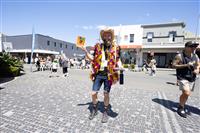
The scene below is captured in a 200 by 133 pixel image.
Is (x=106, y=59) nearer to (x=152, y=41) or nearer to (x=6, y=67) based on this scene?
(x=6, y=67)

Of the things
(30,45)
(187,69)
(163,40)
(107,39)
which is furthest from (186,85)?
(30,45)

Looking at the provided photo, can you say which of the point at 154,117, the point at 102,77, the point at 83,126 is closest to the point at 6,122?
the point at 83,126

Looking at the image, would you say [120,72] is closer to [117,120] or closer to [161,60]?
[117,120]

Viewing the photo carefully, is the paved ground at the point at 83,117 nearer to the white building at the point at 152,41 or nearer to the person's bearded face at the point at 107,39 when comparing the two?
the person's bearded face at the point at 107,39

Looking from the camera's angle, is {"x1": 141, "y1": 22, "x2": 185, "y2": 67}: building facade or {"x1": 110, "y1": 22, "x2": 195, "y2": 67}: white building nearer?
{"x1": 141, "y1": 22, "x2": 185, "y2": 67}: building facade

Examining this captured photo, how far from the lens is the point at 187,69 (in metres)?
4.35

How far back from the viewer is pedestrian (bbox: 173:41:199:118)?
4.27m

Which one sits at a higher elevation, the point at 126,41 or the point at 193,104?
the point at 126,41

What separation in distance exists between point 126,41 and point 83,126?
27318 millimetres

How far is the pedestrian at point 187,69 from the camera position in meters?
4.27

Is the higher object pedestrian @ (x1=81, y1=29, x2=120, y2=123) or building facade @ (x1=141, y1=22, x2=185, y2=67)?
building facade @ (x1=141, y1=22, x2=185, y2=67)

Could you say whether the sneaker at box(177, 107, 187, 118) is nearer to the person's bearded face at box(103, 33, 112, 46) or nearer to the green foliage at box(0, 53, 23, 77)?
the person's bearded face at box(103, 33, 112, 46)

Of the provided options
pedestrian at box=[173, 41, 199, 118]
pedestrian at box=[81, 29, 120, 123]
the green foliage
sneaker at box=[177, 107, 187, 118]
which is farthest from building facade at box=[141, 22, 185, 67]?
pedestrian at box=[81, 29, 120, 123]

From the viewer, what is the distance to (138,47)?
28.6 metres
